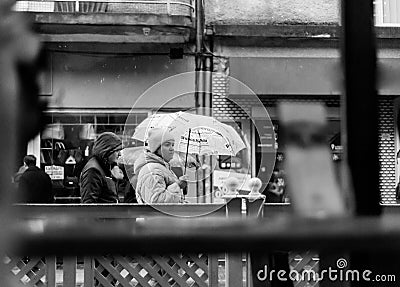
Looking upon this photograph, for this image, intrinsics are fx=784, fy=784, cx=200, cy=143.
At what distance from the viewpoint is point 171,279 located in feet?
9.30

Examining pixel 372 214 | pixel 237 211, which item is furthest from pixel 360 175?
pixel 237 211

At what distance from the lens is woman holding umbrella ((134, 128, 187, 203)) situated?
3.04 metres

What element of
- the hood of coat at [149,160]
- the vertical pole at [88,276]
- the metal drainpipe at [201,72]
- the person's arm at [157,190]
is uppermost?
the metal drainpipe at [201,72]

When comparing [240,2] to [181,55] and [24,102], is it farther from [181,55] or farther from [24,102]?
[24,102]

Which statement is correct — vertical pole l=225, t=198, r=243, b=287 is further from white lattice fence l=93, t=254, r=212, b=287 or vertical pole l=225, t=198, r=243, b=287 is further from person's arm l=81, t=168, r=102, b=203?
person's arm l=81, t=168, r=102, b=203

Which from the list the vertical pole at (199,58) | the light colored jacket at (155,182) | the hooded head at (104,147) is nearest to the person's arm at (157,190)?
the light colored jacket at (155,182)

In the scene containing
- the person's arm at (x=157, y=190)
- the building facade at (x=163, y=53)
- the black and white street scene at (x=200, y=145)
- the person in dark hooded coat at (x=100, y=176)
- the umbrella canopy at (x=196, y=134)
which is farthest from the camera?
the building facade at (x=163, y=53)

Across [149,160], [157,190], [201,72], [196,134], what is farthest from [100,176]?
[201,72]

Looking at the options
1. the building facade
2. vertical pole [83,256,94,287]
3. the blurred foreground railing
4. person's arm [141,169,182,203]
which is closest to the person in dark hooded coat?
person's arm [141,169,182,203]

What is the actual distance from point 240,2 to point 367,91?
6538mm

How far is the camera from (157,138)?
3.42 m

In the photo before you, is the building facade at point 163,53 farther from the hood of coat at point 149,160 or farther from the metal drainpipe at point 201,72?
the hood of coat at point 149,160

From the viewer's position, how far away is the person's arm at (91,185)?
3.24 m

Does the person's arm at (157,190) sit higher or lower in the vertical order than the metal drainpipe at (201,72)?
lower
